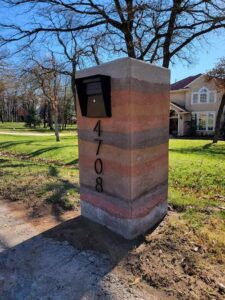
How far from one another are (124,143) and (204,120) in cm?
2720

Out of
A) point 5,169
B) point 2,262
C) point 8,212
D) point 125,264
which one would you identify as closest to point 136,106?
point 125,264

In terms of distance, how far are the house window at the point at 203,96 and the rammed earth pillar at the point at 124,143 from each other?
1033 inches

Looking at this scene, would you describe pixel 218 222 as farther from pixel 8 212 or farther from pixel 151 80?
pixel 8 212

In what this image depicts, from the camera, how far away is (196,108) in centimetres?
2842

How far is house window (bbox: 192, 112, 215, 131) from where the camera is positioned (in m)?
27.5

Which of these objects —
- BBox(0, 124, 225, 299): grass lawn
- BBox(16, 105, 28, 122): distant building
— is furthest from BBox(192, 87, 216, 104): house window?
BBox(16, 105, 28, 122): distant building

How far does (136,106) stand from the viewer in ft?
9.44

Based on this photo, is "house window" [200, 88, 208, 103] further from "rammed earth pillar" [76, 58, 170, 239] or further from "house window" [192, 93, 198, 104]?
"rammed earth pillar" [76, 58, 170, 239]

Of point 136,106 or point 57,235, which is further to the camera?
point 57,235

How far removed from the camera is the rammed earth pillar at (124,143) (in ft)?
9.49

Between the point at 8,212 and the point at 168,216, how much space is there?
258 centimetres

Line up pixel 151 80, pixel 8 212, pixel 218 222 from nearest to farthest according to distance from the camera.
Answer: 1. pixel 151 80
2. pixel 218 222
3. pixel 8 212

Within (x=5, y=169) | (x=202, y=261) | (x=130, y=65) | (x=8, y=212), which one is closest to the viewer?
(x=202, y=261)

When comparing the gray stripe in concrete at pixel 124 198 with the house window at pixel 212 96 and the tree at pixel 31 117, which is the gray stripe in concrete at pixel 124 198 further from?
the tree at pixel 31 117
